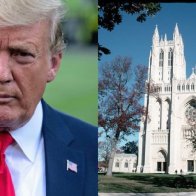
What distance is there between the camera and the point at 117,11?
1.76m

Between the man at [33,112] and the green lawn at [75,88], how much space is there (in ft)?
1.10

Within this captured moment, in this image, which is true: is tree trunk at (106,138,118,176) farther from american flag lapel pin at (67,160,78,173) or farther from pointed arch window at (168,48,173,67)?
american flag lapel pin at (67,160,78,173)

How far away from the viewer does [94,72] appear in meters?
1.30

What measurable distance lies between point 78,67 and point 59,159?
57 cm

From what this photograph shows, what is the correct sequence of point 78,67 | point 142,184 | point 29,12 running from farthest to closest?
point 142,184
point 78,67
point 29,12

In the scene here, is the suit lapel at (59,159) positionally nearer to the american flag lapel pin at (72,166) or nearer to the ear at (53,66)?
the american flag lapel pin at (72,166)

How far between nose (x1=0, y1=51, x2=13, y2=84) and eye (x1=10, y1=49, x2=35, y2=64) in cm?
1

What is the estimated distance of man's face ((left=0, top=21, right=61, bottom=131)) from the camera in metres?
0.57

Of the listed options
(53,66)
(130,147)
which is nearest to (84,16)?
(53,66)

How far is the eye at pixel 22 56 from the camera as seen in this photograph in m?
0.59

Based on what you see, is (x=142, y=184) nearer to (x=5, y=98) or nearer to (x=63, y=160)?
(x=63, y=160)

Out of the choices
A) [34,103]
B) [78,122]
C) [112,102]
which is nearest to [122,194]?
[112,102]

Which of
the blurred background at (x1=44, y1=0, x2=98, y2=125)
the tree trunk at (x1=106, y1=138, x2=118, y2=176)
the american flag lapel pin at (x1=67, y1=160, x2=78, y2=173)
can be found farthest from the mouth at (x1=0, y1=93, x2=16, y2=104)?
the tree trunk at (x1=106, y1=138, x2=118, y2=176)

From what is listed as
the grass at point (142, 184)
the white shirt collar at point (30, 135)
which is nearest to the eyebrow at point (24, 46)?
the white shirt collar at point (30, 135)
